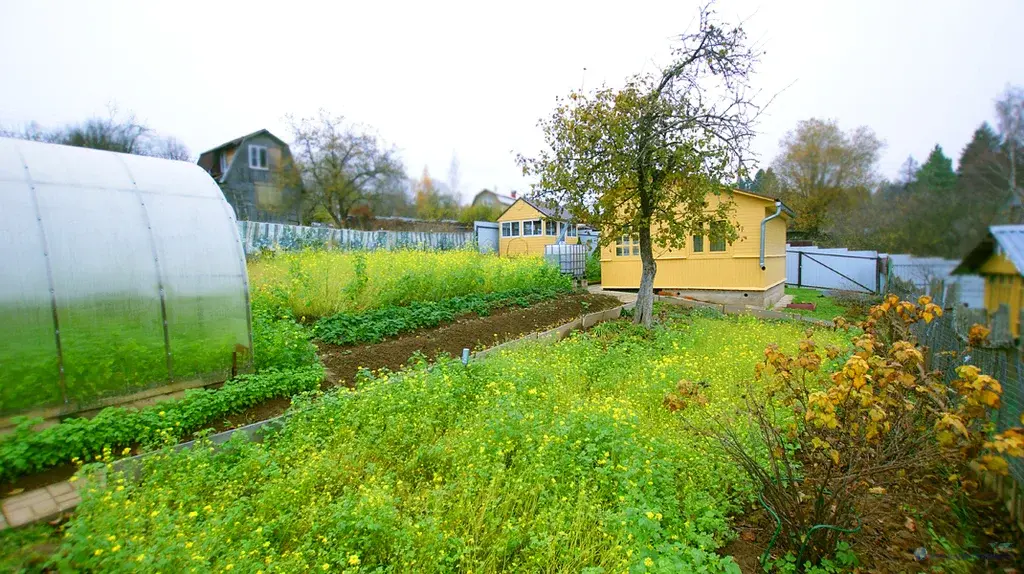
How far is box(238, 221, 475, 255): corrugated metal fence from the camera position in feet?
55.3

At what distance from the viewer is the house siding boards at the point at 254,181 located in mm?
13305

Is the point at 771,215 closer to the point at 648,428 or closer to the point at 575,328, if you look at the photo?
the point at 575,328

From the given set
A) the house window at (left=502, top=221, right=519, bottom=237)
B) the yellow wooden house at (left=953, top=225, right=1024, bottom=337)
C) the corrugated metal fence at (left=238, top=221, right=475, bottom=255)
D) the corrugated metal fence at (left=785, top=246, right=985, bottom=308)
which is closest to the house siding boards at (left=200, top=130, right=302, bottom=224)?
the corrugated metal fence at (left=238, top=221, right=475, bottom=255)

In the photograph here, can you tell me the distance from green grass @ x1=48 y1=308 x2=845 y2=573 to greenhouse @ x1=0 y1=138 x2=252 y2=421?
4.89 feet

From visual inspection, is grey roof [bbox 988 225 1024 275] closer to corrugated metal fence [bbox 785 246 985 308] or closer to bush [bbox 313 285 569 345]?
corrugated metal fence [bbox 785 246 985 308]

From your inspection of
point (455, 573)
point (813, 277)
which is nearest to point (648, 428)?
point (455, 573)

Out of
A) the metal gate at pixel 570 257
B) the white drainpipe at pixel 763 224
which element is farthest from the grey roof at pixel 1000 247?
the metal gate at pixel 570 257

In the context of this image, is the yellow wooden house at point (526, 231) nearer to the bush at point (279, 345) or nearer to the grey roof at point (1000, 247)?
the bush at point (279, 345)

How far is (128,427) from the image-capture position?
3.96m

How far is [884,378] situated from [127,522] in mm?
4582

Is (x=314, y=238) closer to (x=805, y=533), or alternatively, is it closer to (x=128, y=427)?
(x=128, y=427)

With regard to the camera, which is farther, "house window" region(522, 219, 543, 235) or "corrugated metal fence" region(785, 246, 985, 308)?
"house window" region(522, 219, 543, 235)

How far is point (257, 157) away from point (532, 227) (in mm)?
16164

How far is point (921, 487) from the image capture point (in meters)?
3.45
